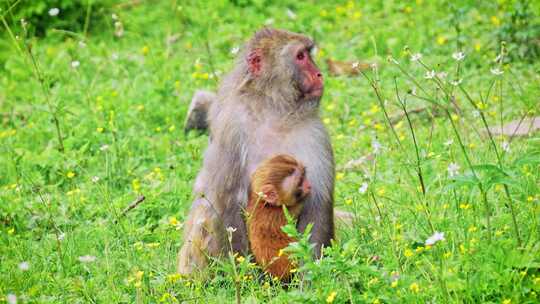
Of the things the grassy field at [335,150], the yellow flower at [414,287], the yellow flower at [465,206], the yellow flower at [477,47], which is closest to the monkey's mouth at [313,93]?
the grassy field at [335,150]

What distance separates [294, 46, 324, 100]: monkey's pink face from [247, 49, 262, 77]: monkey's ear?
209 mm

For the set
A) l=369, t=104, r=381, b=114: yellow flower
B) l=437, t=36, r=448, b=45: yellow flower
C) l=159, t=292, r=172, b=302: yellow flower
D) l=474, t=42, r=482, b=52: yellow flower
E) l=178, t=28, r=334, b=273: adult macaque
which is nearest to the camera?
l=159, t=292, r=172, b=302: yellow flower

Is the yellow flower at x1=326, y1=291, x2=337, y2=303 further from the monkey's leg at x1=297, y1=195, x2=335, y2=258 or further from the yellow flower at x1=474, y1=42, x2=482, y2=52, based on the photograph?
the yellow flower at x1=474, y1=42, x2=482, y2=52

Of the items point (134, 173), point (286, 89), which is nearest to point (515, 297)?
point (286, 89)

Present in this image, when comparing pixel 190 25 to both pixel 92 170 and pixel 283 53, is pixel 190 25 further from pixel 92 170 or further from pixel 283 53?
pixel 283 53

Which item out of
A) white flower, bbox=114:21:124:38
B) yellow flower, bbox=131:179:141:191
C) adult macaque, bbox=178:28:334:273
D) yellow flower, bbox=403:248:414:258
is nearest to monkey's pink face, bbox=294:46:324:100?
adult macaque, bbox=178:28:334:273

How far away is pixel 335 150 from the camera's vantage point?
23.3 ft

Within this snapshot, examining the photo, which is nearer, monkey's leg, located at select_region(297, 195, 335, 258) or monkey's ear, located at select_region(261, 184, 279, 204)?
monkey's ear, located at select_region(261, 184, 279, 204)

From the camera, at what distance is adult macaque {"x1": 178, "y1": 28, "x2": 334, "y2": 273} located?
5000 mm

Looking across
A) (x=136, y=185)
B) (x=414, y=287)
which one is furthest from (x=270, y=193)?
(x=136, y=185)

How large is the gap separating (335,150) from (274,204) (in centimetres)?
247

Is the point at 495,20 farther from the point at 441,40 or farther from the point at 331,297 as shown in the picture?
the point at 331,297

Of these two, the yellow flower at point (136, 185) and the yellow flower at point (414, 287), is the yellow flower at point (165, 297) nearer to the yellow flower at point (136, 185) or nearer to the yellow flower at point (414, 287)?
the yellow flower at point (414, 287)

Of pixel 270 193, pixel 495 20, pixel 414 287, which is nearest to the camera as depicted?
pixel 414 287
